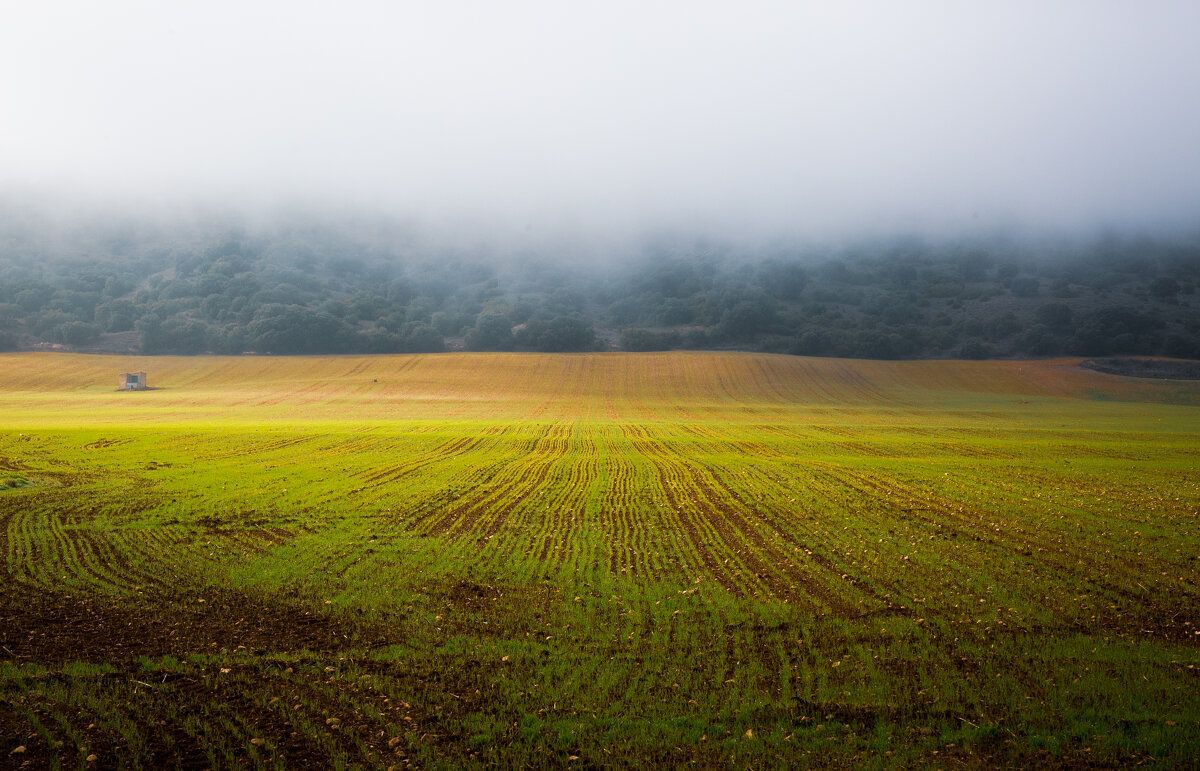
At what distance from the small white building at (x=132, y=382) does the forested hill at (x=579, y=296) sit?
1564 inches

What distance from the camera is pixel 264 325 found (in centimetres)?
12912

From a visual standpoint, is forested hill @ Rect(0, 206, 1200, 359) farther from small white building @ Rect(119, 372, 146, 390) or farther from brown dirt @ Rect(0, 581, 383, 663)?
brown dirt @ Rect(0, 581, 383, 663)

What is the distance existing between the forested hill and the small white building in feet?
130

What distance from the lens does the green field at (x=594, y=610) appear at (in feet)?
26.1

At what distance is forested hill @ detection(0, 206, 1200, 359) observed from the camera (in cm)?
12950

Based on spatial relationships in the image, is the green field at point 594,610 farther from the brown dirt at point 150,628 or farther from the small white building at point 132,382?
the small white building at point 132,382

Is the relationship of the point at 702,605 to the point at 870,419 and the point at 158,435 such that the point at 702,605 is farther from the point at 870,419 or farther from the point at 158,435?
the point at 870,419

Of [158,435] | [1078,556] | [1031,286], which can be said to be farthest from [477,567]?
[1031,286]

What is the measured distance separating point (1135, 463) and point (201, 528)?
3911 centimetres

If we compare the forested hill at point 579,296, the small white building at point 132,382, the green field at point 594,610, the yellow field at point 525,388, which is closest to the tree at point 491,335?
the forested hill at point 579,296

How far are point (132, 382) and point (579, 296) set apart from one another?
345ft

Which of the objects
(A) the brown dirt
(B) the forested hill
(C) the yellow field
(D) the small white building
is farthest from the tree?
(A) the brown dirt

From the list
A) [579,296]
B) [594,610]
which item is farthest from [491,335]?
[594,610]

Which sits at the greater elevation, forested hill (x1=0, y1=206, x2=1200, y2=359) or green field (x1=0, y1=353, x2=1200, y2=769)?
forested hill (x1=0, y1=206, x2=1200, y2=359)
